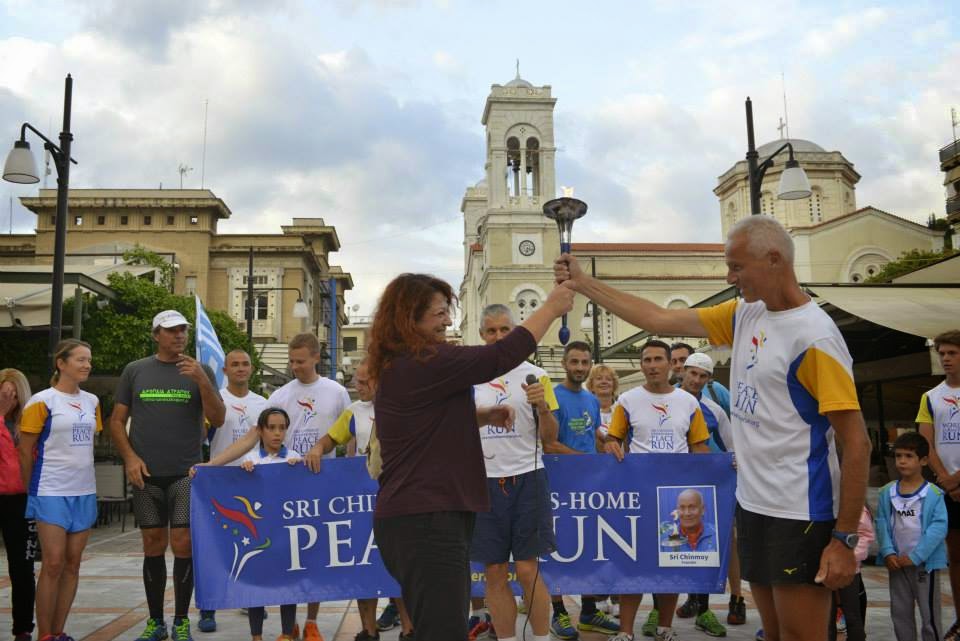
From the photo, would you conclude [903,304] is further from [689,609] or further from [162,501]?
[162,501]

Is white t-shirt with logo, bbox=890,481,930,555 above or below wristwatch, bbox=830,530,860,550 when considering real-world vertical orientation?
below

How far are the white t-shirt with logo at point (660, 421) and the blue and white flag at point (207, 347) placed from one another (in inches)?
135

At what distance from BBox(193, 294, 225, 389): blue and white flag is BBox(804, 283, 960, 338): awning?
7.09 metres

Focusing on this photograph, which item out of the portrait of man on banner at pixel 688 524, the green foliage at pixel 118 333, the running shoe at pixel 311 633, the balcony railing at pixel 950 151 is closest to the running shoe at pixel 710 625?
the portrait of man on banner at pixel 688 524

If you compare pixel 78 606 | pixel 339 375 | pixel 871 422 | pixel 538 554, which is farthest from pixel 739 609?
pixel 339 375

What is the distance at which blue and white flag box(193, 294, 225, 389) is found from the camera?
276 inches

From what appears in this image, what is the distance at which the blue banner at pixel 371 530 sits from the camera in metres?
5.89

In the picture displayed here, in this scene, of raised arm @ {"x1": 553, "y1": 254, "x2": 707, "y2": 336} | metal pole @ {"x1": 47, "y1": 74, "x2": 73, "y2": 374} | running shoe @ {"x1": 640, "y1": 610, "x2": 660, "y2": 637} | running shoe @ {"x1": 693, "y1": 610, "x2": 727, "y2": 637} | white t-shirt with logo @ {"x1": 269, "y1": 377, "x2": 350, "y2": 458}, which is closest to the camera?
raised arm @ {"x1": 553, "y1": 254, "x2": 707, "y2": 336}

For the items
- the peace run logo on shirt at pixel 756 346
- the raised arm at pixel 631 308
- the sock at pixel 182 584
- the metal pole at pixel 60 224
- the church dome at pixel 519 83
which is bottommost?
the sock at pixel 182 584

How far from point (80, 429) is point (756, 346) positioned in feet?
15.8

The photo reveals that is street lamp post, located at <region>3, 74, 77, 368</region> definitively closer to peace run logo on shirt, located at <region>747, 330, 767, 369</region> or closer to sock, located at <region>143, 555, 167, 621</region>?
sock, located at <region>143, 555, 167, 621</region>

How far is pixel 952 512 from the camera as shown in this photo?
18.9ft

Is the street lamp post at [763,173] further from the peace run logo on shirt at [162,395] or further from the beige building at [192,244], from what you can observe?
the beige building at [192,244]

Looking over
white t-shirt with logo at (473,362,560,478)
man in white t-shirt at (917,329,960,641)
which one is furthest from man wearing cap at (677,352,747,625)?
white t-shirt with logo at (473,362,560,478)
